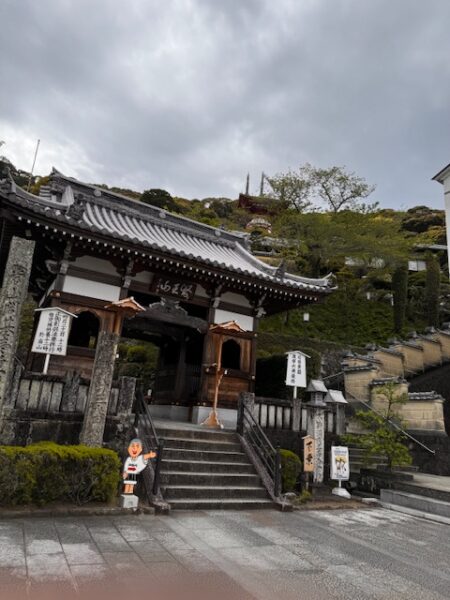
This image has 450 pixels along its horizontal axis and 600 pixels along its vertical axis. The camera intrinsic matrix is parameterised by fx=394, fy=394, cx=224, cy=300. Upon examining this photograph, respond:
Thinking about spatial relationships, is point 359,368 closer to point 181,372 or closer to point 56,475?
point 181,372

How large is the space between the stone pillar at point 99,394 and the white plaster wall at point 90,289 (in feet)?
12.4

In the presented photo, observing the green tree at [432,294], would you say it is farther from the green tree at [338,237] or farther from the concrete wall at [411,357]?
the concrete wall at [411,357]

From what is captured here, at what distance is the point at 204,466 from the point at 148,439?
1.37m

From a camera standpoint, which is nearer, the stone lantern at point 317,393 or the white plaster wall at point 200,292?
the stone lantern at point 317,393

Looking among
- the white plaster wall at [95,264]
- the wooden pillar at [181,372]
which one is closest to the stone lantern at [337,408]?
the wooden pillar at [181,372]

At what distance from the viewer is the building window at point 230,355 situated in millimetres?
14055

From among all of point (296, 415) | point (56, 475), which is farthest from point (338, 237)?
point (56, 475)

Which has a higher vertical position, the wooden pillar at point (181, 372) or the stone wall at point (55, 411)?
the wooden pillar at point (181, 372)

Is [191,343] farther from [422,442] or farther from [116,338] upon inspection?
[422,442]

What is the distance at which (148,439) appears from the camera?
339 inches

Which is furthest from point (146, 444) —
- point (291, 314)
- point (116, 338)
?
point (291, 314)

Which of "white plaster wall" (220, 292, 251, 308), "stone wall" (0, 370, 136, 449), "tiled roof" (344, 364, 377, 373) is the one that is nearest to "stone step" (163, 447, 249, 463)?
"stone wall" (0, 370, 136, 449)

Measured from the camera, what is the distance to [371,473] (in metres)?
10.6

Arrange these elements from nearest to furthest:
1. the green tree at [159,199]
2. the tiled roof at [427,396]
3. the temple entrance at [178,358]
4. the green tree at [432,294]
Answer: the tiled roof at [427,396] → the temple entrance at [178,358] → the green tree at [432,294] → the green tree at [159,199]
